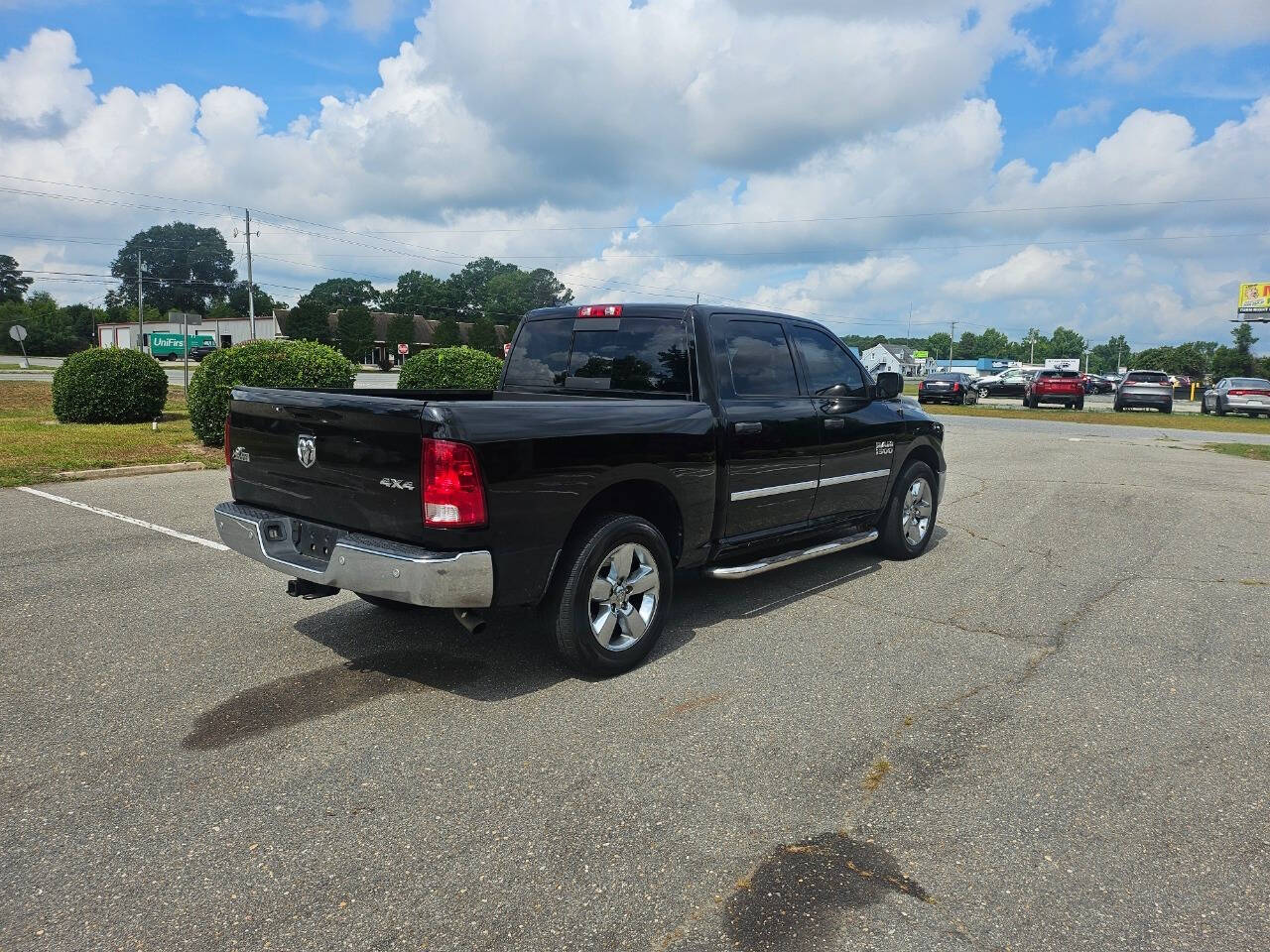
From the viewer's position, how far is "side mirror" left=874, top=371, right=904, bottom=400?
6.41 metres

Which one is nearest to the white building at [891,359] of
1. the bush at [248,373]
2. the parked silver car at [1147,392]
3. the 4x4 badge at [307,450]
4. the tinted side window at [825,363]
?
the parked silver car at [1147,392]

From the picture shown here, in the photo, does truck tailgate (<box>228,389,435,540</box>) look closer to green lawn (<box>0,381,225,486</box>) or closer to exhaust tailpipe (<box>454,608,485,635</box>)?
exhaust tailpipe (<box>454,608,485,635</box>)

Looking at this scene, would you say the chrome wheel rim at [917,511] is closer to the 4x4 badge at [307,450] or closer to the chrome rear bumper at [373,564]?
the chrome rear bumper at [373,564]

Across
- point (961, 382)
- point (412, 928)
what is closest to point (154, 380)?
point (412, 928)

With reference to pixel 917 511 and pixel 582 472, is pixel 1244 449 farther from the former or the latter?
pixel 582 472

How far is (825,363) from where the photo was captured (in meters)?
6.13

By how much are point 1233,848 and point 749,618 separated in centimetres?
281

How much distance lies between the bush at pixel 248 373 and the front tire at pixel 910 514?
813 cm

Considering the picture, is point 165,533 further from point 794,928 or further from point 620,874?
point 794,928

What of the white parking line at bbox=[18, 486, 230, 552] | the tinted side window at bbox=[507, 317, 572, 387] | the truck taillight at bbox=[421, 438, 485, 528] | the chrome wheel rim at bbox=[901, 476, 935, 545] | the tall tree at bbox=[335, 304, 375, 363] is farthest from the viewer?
the tall tree at bbox=[335, 304, 375, 363]

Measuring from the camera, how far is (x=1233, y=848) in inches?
116

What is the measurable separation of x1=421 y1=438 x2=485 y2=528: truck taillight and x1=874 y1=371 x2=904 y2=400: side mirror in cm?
372

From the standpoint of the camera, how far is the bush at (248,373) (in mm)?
12156

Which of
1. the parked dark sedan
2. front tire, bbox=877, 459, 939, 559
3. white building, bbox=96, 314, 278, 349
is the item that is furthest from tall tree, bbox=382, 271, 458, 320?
front tire, bbox=877, 459, 939, 559
